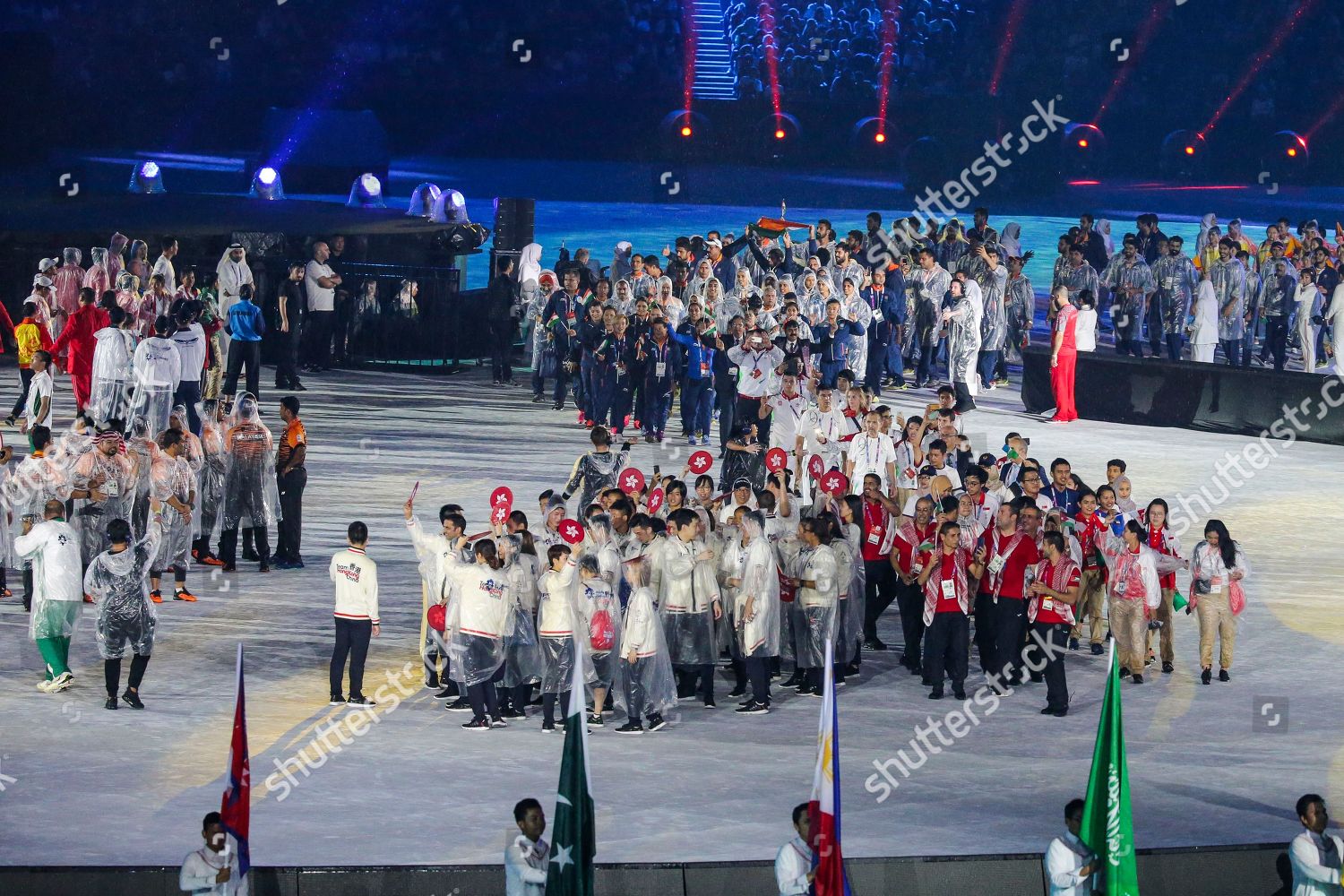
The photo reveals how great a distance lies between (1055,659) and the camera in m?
11.8

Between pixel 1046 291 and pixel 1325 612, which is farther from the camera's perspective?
pixel 1046 291

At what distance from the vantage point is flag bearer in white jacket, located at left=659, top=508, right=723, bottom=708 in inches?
457

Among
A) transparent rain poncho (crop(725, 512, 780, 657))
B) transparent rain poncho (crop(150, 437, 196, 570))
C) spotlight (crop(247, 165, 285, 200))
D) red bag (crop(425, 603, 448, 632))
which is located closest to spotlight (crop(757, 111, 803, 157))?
spotlight (crop(247, 165, 285, 200))

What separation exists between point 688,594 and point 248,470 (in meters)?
4.27

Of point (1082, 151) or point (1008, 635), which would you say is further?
point (1082, 151)

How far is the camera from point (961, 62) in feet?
133

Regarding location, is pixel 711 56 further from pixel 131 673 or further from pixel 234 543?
pixel 131 673

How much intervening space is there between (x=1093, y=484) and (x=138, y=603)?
1013cm

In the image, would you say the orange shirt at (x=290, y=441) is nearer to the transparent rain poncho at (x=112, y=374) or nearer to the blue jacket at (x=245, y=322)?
the transparent rain poncho at (x=112, y=374)

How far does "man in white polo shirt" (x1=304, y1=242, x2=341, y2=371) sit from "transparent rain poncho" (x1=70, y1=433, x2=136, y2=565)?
31.8 ft

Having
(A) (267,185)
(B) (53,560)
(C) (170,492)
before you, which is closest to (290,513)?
(C) (170,492)

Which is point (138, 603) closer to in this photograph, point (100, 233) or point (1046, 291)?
point (100, 233)

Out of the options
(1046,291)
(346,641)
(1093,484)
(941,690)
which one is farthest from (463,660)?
(1046,291)

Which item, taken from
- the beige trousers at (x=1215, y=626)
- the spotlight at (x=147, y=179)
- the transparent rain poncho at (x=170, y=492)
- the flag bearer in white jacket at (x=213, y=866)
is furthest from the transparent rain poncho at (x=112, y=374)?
the spotlight at (x=147, y=179)
